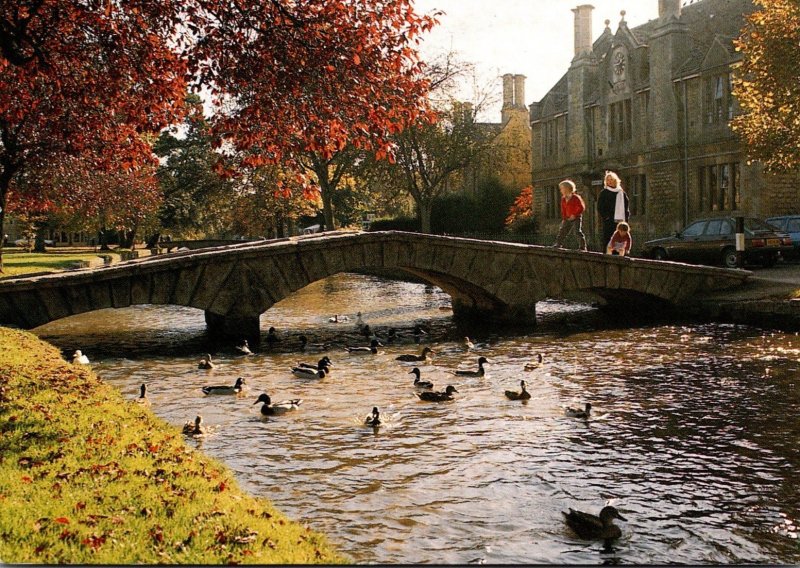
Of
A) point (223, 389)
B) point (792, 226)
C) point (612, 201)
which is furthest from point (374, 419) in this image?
point (792, 226)

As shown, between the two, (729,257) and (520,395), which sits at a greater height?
(729,257)

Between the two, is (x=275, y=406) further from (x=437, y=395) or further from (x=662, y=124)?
(x=662, y=124)

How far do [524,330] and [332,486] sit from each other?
15273mm

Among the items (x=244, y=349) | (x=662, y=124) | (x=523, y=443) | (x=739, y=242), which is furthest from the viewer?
(x=662, y=124)

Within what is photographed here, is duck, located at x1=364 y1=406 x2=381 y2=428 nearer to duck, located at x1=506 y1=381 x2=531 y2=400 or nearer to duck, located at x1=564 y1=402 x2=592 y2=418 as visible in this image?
duck, located at x1=506 y1=381 x2=531 y2=400

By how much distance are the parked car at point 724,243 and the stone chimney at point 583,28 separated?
900 inches

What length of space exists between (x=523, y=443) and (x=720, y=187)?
104 feet

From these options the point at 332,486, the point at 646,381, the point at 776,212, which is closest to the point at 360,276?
the point at 776,212

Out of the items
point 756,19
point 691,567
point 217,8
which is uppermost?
point 756,19

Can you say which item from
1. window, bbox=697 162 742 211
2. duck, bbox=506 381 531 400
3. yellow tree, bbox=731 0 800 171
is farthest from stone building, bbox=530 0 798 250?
duck, bbox=506 381 531 400

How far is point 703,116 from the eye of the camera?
40.4m

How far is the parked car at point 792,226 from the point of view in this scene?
31.5 meters

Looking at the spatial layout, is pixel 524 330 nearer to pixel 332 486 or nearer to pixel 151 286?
pixel 151 286

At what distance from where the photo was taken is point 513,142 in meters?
62.6
